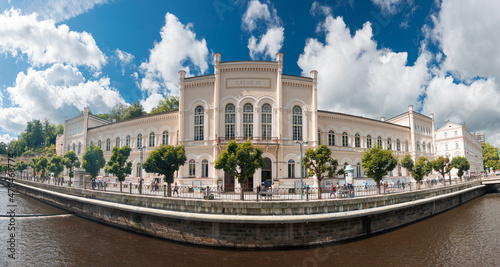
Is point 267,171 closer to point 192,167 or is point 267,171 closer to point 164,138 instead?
point 192,167

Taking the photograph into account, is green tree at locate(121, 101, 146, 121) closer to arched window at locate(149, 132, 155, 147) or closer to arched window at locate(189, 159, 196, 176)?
arched window at locate(149, 132, 155, 147)

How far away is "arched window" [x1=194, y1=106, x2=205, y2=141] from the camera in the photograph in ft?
98.7

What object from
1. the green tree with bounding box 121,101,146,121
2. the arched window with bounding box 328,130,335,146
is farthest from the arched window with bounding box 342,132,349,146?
the green tree with bounding box 121,101,146,121

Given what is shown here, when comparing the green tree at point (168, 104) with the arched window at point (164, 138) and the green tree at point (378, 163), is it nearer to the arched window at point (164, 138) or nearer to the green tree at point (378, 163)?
the arched window at point (164, 138)

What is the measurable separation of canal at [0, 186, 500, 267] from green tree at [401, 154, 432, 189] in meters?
11.9

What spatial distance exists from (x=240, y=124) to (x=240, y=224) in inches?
629

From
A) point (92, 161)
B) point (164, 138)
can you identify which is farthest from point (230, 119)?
point (92, 161)

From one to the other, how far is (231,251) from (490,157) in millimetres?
114442

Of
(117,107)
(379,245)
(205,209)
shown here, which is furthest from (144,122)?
(117,107)

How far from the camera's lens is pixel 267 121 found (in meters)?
29.1

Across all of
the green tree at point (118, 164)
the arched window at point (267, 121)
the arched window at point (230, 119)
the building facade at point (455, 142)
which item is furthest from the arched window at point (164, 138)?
the building facade at point (455, 142)

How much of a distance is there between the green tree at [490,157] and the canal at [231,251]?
295 ft

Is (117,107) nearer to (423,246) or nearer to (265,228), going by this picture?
(265,228)

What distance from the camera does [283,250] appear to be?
13.7m
